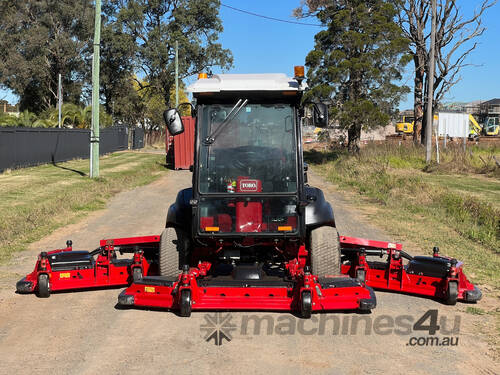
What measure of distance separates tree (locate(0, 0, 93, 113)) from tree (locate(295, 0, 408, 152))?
96.5 ft

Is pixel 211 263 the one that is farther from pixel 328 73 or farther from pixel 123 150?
pixel 123 150

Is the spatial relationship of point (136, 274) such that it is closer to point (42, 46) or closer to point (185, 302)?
point (185, 302)

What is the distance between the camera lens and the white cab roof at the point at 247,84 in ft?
21.6

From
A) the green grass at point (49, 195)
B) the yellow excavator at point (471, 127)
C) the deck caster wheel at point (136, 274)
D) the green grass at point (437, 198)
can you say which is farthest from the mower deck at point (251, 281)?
the yellow excavator at point (471, 127)

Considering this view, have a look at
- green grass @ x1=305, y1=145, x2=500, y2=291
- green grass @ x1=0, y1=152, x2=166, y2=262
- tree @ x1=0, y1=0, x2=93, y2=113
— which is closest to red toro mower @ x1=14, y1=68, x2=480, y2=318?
green grass @ x1=305, y1=145, x2=500, y2=291

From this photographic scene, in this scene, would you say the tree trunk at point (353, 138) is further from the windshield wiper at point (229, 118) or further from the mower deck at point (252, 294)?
the mower deck at point (252, 294)

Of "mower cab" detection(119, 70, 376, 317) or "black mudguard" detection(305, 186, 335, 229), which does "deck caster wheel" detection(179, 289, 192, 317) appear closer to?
"mower cab" detection(119, 70, 376, 317)

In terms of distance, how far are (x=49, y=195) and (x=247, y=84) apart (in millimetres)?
12251

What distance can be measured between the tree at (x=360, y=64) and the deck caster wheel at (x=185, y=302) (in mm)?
27821

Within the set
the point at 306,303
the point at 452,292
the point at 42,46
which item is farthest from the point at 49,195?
the point at 42,46

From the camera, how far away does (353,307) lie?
6242 mm

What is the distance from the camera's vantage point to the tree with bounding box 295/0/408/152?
33312mm

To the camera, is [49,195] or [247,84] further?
[49,195]

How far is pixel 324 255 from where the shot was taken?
698 cm
